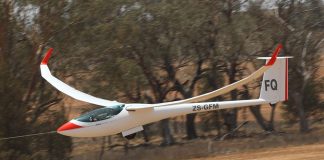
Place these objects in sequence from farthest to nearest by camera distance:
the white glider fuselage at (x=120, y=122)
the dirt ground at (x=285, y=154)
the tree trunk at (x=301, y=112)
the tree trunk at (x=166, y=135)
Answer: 1. the tree trunk at (x=301, y=112)
2. the tree trunk at (x=166, y=135)
3. the dirt ground at (x=285, y=154)
4. the white glider fuselage at (x=120, y=122)

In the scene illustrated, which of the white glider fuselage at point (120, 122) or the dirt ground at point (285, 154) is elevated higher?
the white glider fuselage at point (120, 122)

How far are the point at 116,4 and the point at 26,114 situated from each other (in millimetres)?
8191

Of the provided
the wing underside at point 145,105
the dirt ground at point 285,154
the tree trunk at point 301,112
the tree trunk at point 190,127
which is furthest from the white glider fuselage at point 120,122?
the tree trunk at point 190,127

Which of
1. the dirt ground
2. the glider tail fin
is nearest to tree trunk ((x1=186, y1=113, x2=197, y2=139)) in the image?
the dirt ground

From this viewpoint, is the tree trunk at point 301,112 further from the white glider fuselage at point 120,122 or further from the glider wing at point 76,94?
the white glider fuselage at point 120,122

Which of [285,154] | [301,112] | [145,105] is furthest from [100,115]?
[301,112]

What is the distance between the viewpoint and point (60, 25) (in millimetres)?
26922

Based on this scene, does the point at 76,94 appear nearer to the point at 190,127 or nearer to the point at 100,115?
the point at 100,115

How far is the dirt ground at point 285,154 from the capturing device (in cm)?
2242

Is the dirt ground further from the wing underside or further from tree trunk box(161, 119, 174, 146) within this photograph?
tree trunk box(161, 119, 174, 146)

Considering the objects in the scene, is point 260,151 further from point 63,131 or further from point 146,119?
point 63,131

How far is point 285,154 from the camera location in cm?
2355

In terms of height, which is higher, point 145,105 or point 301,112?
point 145,105

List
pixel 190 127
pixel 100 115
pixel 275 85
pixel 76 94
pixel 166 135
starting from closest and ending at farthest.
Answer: pixel 100 115 → pixel 275 85 → pixel 76 94 → pixel 166 135 → pixel 190 127
